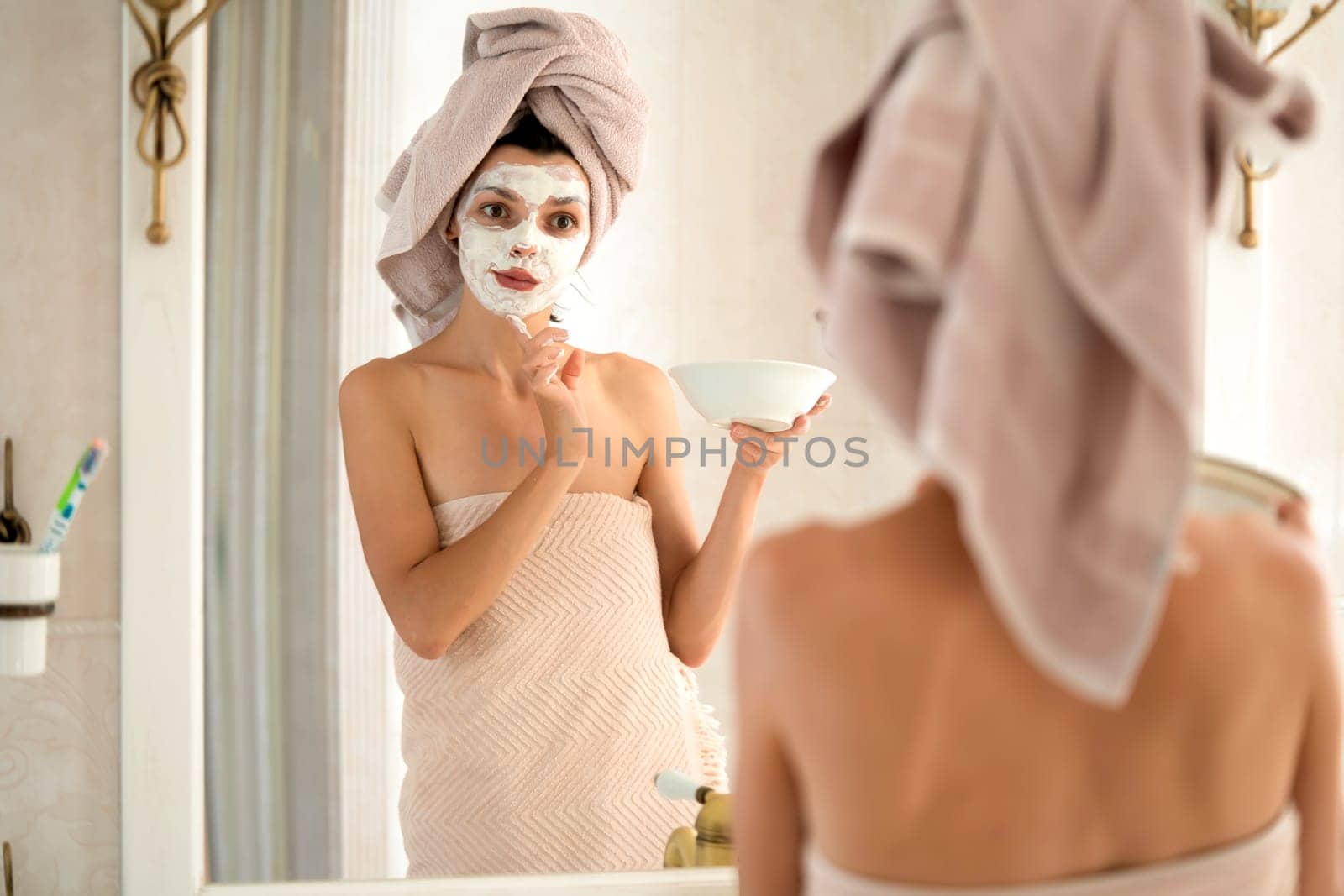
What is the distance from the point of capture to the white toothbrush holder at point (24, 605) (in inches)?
34.5

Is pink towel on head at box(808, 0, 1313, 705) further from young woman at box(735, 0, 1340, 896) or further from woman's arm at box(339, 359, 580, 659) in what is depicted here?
woman's arm at box(339, 359, 580, 659)

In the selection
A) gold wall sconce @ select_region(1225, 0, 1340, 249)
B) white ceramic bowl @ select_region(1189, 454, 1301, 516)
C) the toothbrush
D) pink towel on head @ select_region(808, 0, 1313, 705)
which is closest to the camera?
pink towel on head @ select_region(808, 0, 1313, 705)

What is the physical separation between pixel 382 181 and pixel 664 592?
42cm

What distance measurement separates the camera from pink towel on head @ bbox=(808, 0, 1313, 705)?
40 cm

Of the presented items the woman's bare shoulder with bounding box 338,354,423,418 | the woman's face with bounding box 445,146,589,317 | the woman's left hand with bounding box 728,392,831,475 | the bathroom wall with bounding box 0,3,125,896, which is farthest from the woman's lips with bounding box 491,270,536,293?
the bathroom wall with bounding box 0,3,125,896

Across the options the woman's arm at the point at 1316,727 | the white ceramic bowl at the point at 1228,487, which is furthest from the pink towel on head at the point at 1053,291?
the white ceramic bowl at the point at 1228,487

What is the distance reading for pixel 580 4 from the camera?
38.0 inches

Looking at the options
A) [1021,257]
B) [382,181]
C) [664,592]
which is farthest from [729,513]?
[1021,257]

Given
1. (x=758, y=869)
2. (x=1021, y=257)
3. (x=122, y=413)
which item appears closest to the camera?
(x=1021, y=257)

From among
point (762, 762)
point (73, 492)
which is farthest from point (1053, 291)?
point (73, 492)

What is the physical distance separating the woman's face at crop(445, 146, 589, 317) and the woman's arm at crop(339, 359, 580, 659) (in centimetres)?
12

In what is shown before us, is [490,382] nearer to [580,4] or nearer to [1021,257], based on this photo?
[580,4]

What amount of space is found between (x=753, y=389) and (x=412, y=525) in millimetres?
298

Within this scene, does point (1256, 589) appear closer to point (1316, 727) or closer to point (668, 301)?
point (1316, 727)
